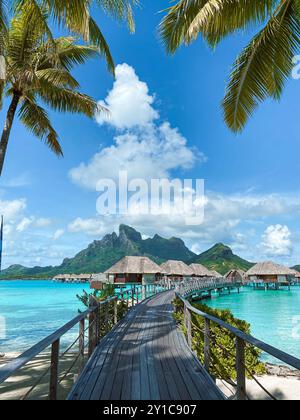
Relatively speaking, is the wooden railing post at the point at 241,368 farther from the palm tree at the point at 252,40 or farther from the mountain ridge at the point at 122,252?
the mountain ridge at the point at 122,252

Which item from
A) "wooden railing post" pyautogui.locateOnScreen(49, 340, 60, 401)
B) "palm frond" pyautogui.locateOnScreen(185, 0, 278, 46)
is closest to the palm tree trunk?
"palm frond" pyautogui.locateOnScreen(185, 0, 278, 46)

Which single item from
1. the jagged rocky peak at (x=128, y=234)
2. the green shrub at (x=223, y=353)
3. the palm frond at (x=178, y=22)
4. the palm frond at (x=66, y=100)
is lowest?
the green shrub at (x=223, y=353)

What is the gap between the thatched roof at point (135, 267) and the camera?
3206cm

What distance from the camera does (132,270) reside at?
32.3 metres

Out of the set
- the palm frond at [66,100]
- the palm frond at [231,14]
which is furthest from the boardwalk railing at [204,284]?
the palm frond at [231,14]

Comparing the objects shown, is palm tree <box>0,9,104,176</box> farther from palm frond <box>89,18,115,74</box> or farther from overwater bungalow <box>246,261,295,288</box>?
overwater bungalow <box>246,261,295,288</box>

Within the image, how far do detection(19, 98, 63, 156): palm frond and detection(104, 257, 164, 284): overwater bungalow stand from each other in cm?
2314

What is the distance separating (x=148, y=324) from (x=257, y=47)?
24.6ft

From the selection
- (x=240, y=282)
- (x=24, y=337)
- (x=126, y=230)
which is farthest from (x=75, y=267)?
(x=24, y=337)

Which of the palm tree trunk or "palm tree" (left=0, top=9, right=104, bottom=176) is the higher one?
"palm tree" (left=0, top=9, right=104, bottom=176)

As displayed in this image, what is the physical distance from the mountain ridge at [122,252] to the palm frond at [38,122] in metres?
117

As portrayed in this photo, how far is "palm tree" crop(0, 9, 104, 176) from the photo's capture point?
7246 millimetres

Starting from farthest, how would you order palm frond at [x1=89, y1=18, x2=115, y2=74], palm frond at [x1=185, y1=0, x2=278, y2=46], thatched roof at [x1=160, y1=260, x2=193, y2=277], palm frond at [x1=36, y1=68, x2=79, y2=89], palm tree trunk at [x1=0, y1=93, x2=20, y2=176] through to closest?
1. thatched roof at [x1=160, y1=260, x2=193, y2=277]
2. palm frond at [x1=36, y1=68, x2=79, y2=89]
3. palm tree trunk at [x1=0, y1=93, x2=20, y2=176]
4. palm frond at [x1=89, y1=18, x2=115, y2=74]
5. palm frond at [x1=185, y1=0, x2=278, y2=46]

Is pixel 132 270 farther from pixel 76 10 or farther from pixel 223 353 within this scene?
pixel 76 10
